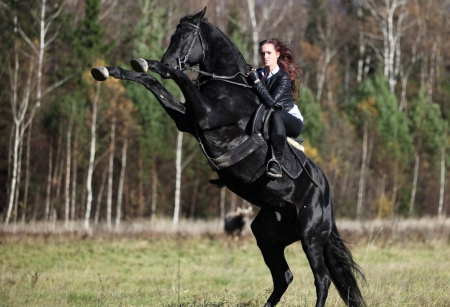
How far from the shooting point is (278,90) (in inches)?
327

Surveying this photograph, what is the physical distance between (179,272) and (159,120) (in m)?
28.4

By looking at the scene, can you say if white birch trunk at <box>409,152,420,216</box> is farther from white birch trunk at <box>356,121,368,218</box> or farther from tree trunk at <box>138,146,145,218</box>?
tree trunk at <box>138,146,145,218</box>

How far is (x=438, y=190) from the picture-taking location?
148ft

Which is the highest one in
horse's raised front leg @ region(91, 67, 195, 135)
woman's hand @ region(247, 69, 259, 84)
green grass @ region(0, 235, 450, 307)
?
woman's hand @ region(247, 69, 259, 84)

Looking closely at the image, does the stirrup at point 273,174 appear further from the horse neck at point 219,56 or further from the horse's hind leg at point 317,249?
the horse neck at point 219,56

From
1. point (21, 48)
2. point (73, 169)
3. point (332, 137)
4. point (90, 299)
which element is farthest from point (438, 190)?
point (90, 299)

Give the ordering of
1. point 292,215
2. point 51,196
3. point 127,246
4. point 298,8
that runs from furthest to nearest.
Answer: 1. point 298,8
2. point 51,196
3. point 127,246
4. point 292,215

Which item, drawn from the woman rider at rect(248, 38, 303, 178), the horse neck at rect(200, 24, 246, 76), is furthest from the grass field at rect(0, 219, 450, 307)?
the horse neck at rect(200, 24, 246, 76)

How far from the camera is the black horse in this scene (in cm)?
764

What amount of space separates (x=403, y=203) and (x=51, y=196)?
22141 mm

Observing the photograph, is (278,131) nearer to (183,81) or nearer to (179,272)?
(183,81)

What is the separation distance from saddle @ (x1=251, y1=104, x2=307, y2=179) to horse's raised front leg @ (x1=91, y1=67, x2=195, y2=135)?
76cm

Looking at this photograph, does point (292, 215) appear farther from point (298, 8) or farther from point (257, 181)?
point (298, 8)

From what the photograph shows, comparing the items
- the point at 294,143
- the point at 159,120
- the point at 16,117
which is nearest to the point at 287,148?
the point at 294,143
